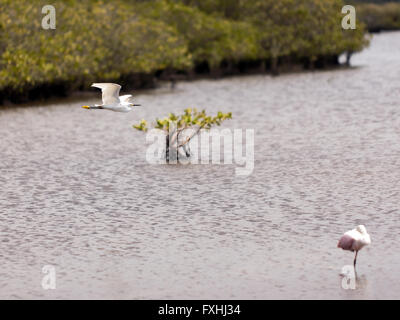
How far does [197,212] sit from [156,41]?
34.5m

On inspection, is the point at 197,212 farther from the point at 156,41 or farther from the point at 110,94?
the point at 156,41

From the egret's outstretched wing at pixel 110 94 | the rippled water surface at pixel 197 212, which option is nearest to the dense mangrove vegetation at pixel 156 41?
the rippled water surface at pixel 197 212

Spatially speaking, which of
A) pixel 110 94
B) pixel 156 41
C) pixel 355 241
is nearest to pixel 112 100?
pixel 110 94

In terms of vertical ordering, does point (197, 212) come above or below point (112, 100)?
below

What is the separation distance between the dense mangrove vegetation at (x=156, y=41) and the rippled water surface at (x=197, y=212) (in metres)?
7.06

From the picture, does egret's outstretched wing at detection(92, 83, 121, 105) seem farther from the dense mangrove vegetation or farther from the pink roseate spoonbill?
the dense mangrove vegetation

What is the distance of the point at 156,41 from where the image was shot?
5059 centimetres

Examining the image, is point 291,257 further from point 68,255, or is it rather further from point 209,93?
point 209,93

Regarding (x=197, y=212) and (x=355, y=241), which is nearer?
(x=355, y=241)

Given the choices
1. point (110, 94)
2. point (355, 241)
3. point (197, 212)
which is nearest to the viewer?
point (355, 241)

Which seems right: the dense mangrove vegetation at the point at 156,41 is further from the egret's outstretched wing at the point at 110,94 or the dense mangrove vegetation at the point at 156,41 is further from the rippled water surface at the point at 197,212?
the egret's outstretched wing at the point at 110,94

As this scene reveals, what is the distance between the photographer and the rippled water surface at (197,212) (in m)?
12.3

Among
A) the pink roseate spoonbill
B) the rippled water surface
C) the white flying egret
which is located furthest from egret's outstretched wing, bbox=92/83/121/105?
the pink roseate spoonbill

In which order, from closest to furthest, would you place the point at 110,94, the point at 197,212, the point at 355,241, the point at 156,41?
the point at 355,241, the point at 110,94, the point at 197,212, the point at 156,41
